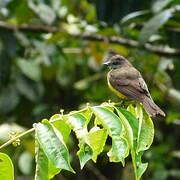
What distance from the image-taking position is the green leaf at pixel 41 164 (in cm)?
186

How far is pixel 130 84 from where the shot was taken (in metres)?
3.32

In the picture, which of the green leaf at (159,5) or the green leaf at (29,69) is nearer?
the green leaf at (159,5)

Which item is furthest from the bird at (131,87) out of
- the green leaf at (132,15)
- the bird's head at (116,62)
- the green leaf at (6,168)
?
the green leaf at (6,168)

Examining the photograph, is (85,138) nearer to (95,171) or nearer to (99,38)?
(99,38)

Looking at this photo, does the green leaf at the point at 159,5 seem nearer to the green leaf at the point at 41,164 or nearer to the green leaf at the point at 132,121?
the green leaf at the point at 132,121

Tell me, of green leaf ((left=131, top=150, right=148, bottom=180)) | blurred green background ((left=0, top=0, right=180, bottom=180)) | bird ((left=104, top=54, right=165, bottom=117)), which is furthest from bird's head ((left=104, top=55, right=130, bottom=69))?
green leaf ((left=131, top=150, right=148, bottom=180))

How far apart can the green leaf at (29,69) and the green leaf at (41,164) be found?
319 cm

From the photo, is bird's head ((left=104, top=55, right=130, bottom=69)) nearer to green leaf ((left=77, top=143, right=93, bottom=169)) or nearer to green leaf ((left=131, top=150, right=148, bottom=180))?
green leaf ((left=131, top=150, right=148, bottom=180))

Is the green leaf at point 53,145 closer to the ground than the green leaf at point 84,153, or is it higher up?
higher up

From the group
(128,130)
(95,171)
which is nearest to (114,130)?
(128,130)

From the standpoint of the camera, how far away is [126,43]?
4.94 metres

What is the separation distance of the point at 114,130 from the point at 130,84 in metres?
1.38

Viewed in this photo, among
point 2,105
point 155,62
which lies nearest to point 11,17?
point 2,105

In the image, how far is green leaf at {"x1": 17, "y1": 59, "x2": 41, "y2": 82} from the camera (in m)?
5.07
